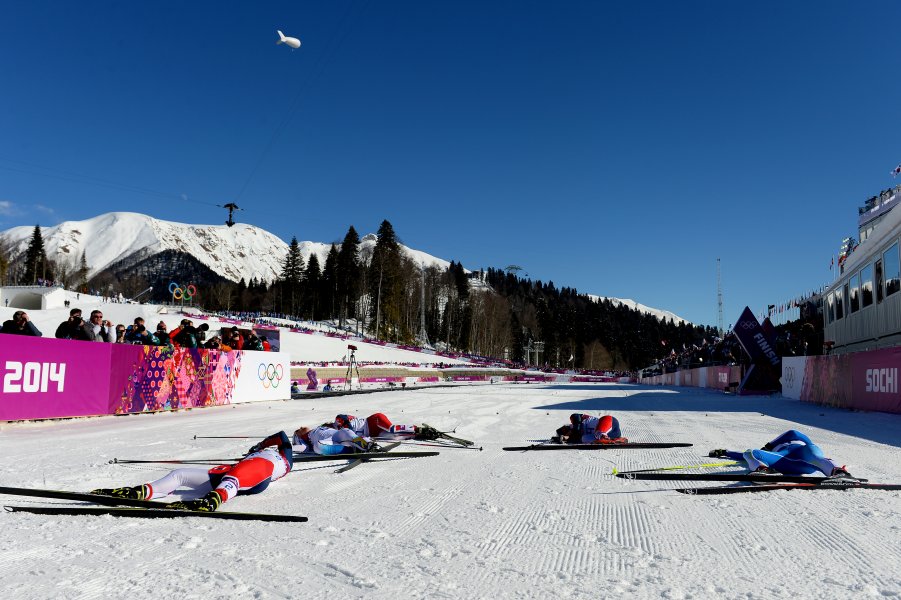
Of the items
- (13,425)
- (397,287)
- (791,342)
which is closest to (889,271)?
(791,342)

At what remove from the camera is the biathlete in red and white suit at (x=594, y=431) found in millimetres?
7198

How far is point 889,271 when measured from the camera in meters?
16.2

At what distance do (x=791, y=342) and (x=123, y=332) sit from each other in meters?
23.1

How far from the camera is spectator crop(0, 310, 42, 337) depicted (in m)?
Answer: 9.84

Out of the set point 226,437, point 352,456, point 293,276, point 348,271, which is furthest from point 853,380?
point 293,276

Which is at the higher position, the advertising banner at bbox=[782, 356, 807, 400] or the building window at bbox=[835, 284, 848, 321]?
the building window at bbox=[835, 284, 848, 321]

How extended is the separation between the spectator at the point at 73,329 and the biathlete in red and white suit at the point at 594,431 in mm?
9874

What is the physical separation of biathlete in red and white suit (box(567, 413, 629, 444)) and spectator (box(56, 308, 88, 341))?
32.4ft

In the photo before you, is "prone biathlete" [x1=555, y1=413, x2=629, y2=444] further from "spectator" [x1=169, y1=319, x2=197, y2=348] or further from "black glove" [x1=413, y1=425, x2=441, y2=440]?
"spectator" [x1=169, y1=319, x2=197, y2=348]

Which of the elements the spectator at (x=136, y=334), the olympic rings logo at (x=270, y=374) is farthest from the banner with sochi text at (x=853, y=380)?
the olympic rings logo at (x=270, y=374)

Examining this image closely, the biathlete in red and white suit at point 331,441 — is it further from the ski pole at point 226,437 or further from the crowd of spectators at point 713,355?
the crowd of spectators at point 713,355

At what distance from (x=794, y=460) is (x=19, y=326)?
39.1ft

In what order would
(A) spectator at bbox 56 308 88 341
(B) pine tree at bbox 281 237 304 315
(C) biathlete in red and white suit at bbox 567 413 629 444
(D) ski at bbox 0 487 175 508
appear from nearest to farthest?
(D) ski at bbox 0 487 175 508 → (C) biathlete in red and white suit at bbox 567 413 629 444 → (A) spectator at bbox 56 308 88 341 → (B) pine tree at bbox 281 237 304 315

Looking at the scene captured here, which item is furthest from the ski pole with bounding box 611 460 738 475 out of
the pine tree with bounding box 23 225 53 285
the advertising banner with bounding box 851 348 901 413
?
the pine tree with bounding box 23 225 53 285
